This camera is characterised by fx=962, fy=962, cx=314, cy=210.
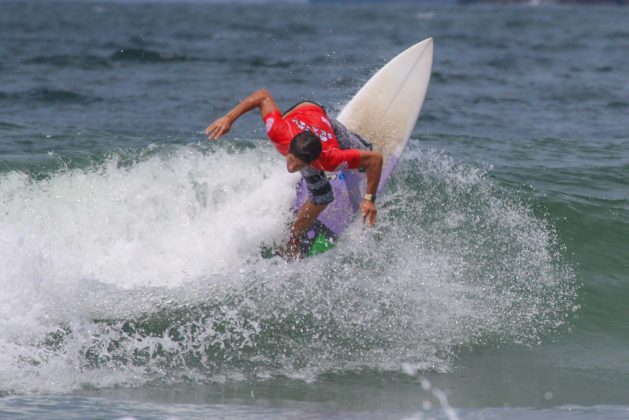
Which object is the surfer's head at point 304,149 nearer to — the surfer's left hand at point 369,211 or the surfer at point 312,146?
the surfer at point 312,146

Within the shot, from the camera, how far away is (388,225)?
8.11 m

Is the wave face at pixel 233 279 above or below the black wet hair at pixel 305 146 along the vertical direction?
below

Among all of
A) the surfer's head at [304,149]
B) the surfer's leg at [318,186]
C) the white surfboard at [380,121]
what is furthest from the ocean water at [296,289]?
the surfer's head at [304,149]

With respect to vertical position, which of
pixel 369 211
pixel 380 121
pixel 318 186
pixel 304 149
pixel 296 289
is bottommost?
pixel 296 289

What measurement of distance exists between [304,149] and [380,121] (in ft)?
6.82

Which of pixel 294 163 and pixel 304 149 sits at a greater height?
pixel 304 149

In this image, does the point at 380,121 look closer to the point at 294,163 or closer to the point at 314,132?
the point at 314,132

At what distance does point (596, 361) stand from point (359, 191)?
7.21ft

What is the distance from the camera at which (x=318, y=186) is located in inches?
270

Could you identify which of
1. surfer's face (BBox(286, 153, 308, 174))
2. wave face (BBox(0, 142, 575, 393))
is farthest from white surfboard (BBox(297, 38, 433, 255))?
surfer's face (BBox(286, 153, 308, 174))

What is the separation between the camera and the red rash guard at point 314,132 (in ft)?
21.4

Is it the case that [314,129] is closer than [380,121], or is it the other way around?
[314,129]

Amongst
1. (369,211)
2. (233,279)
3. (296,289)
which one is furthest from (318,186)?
(233,279)

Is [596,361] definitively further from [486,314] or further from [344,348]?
[344,348]
